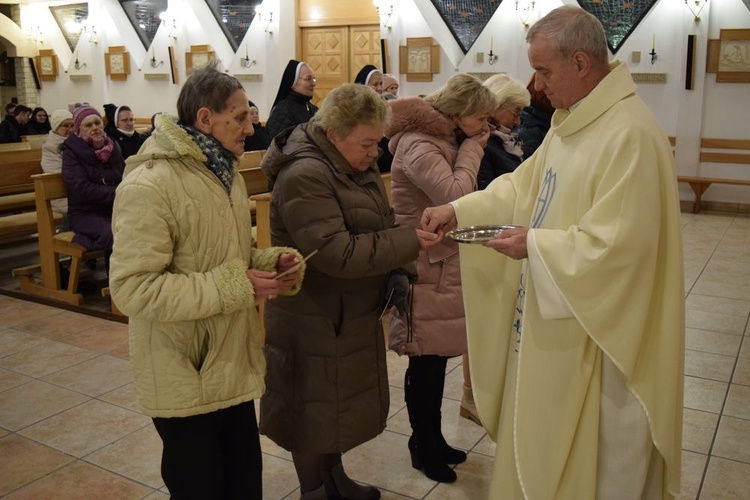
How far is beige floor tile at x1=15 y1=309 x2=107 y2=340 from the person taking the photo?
490 centimetres

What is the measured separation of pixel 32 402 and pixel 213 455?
6.82 feet

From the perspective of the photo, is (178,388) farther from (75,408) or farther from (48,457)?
(75,408)

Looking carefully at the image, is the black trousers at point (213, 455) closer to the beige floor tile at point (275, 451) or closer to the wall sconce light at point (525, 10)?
the beige floor tile at point (275, 451)

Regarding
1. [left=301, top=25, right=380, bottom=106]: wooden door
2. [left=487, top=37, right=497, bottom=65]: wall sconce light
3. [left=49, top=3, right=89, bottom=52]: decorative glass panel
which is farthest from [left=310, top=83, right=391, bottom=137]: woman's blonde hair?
[left=49, top=3, right=89, bottom=52]: decorative glass panel

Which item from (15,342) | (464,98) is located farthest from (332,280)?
(15,342)

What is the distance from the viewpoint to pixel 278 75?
1274 centimetres

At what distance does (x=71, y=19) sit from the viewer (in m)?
15.5

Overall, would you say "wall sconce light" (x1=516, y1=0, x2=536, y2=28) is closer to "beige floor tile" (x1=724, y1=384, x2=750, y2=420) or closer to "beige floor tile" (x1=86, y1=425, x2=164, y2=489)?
"beige floor tile" (x1=724, y1=384, x2=750, y2=420)

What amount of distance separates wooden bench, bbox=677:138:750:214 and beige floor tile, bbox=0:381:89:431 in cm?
783

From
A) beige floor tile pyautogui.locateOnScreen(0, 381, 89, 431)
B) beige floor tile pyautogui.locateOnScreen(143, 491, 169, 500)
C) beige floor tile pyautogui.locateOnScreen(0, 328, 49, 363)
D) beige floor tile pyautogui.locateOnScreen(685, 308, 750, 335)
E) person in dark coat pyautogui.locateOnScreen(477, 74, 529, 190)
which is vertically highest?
person in dark coat pyautogui.locateOnScreen(477, 74, 529, 190)

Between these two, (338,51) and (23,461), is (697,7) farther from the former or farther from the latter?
(23,461)

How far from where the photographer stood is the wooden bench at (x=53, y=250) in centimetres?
546

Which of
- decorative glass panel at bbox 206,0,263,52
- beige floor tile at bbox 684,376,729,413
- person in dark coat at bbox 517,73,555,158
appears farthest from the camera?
decorative glass panel at bbox 206,0,263,52

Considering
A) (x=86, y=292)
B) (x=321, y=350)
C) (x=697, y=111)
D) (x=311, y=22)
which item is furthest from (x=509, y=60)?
(x=321, y=350)
